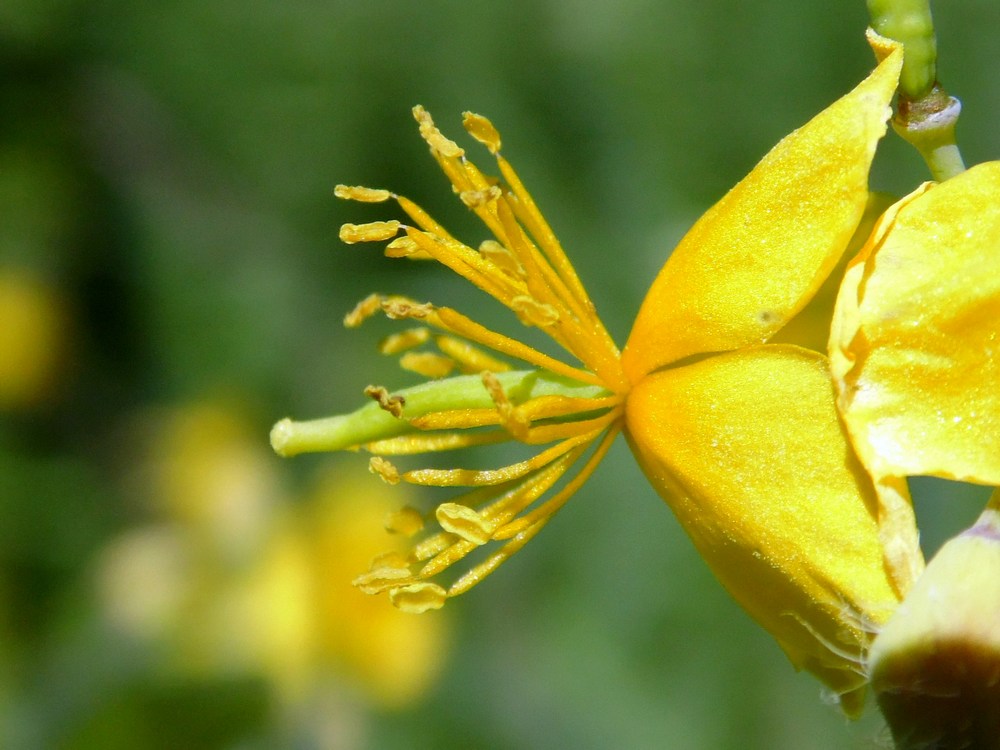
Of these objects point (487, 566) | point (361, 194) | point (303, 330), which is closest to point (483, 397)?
point (487, 566)

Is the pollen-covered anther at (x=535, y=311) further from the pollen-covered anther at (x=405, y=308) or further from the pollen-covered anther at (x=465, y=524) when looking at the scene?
the pollen-covered anther at (x=465, y=524)

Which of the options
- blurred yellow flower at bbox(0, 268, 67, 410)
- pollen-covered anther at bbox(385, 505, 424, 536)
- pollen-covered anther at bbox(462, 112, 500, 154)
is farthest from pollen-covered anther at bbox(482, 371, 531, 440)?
blurred yellow flower at bbox(0, 268, 67, 410)

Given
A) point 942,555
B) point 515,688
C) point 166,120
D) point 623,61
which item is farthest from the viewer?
point 166,120

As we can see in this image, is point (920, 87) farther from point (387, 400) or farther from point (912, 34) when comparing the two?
point (387, 400)

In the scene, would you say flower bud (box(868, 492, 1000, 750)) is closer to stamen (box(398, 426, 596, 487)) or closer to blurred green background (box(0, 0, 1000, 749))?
stamen (box(398, 426, 596, 487))

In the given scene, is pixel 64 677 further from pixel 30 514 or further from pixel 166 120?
pixel 166 120

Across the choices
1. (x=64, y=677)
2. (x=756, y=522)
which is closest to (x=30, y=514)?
(x=64, y=677)
